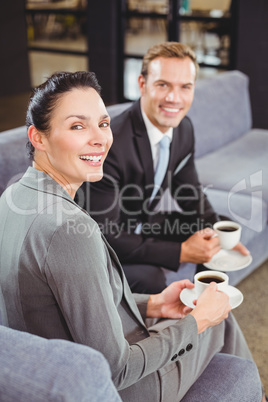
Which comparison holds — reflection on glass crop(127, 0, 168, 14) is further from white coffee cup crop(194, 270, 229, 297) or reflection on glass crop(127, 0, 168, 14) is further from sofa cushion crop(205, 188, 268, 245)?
white coffee cup crop(194, 270, 229, 297)

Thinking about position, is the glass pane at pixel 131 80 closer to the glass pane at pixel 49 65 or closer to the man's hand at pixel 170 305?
the glass pane at pixel 49 65

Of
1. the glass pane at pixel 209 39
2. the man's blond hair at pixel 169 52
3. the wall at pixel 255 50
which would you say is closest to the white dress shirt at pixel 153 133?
the man's blond hair at pixel 169 52

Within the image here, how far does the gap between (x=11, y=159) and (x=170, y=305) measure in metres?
0.89

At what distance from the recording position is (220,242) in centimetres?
193

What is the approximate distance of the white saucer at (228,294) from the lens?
56.9 inches

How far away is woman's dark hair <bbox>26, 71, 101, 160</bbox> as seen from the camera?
3.89 ft

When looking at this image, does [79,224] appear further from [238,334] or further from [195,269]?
[195,269]

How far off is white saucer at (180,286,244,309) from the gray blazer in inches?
9.7

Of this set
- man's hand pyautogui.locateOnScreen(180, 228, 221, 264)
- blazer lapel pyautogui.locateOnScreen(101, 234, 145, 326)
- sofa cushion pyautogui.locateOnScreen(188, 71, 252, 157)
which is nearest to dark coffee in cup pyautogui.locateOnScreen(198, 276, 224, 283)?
blazer lapel pyautogui.locateOnScreen(101, 234, 145, 326)

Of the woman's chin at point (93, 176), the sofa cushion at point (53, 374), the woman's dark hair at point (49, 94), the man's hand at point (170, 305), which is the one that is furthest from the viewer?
the man's hand at point (170, 305)

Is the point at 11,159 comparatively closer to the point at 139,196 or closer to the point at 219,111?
the point at 139,196

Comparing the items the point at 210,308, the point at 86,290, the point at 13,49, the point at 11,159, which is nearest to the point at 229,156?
the point at 11,159

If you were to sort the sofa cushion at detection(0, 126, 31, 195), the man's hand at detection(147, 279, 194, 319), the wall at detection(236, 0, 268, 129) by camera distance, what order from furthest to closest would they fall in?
the wall at detection(236, 0, 268, 129), the sofa cushion at detection(0, 126, 31, 195), the man's hand at detection(147, 279, 194, 319)

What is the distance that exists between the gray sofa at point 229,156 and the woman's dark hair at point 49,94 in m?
0.78
